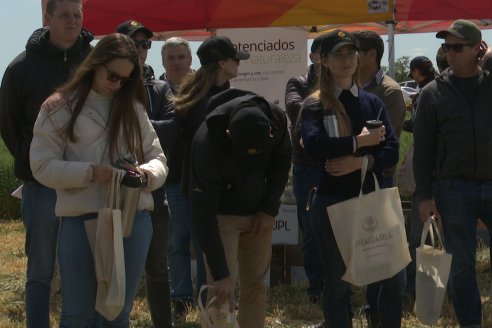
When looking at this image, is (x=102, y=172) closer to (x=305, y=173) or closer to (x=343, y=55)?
(x=343, y=55)

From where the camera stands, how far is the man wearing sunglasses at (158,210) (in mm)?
5281

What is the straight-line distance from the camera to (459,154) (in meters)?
5.16

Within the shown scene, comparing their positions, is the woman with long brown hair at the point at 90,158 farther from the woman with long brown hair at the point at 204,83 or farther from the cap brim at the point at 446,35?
the cap brim at the point at 446,35

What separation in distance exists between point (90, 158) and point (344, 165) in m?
1.30

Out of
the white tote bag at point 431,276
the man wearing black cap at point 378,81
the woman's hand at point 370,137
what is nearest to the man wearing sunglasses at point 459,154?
the white tote bag at point 431,276

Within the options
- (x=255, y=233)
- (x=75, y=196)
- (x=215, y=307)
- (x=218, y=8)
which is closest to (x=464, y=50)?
(x=255, y=233)

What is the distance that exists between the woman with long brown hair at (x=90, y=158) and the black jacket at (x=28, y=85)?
0.71m

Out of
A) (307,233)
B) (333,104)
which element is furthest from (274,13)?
(333,104)

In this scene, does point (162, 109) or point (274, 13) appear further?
point (274, 13)

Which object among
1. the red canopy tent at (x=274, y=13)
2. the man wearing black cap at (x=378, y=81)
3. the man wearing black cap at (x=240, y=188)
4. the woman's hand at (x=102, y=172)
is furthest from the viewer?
the red canopy tent at (x=274, y=13)

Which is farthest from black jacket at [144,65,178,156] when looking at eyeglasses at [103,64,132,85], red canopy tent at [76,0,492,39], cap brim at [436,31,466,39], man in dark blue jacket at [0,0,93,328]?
red canopy tent at [76,0,492,39]

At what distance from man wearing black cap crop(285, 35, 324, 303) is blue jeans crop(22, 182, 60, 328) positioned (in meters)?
2.23

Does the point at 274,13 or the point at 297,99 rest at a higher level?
the point at 274,13

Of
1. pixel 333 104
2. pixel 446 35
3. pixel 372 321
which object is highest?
pixel 446 35
